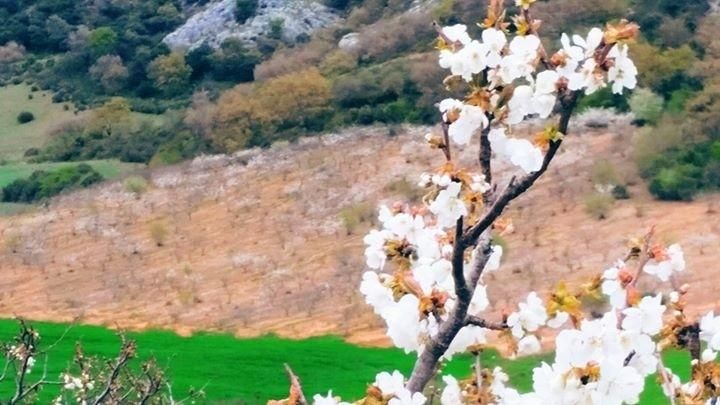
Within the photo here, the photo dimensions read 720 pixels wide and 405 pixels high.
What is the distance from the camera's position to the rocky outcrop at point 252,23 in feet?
137

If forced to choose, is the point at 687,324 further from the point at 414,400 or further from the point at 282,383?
the point at 282,383

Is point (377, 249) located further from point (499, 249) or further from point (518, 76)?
point (518, 76)

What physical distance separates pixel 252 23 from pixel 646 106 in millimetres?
21352

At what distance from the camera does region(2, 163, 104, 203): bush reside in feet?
94.8

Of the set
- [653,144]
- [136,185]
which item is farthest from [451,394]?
[136,185]

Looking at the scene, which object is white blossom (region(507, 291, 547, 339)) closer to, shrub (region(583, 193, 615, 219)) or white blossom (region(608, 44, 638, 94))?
white blossom (region(608, 44, 638, 94))

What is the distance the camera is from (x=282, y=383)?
1198cm

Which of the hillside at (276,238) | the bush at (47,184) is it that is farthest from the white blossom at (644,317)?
the bush at (47,184)

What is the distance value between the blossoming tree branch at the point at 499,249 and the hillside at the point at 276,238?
39.3 ft

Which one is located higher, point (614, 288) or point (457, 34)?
point (457, 34)

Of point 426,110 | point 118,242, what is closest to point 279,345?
point 118,242

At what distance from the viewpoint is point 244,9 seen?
4316cm

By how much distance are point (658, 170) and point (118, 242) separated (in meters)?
10.3

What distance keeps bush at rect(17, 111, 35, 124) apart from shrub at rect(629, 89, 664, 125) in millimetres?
22670
